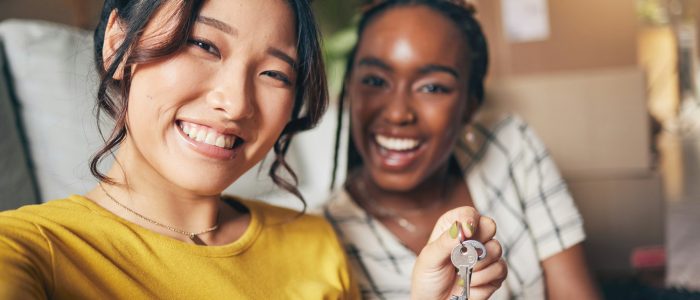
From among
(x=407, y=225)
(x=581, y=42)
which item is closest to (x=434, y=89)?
(x=407, y=225)

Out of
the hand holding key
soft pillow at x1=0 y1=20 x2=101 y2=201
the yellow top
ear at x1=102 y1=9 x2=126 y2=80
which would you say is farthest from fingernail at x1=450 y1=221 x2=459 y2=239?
soft pillow at x1=0 y1=20 x2=101 y2=201

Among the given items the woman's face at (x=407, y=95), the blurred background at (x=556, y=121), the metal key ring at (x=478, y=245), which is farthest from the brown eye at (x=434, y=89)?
the metal key ring at (x=478, y=245)

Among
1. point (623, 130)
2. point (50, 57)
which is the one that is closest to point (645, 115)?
point (623, 130)

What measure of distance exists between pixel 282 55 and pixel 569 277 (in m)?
0.74

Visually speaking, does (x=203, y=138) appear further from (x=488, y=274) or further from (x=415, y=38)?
(x=415, y=38)

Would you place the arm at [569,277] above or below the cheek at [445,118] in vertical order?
below

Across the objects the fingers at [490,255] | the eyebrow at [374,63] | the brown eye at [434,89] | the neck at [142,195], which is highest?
the eyebrow at [374,63]

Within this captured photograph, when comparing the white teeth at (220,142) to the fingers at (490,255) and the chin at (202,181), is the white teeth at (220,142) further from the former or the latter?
the fingers at (490,255)

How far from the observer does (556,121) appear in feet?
7.16

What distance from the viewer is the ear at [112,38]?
755 millimetres

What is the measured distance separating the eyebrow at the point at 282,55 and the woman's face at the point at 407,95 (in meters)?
0.36

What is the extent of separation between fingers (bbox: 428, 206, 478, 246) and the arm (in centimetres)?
54

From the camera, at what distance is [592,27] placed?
3.58 metres

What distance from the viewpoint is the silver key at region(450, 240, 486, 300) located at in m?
0.72
